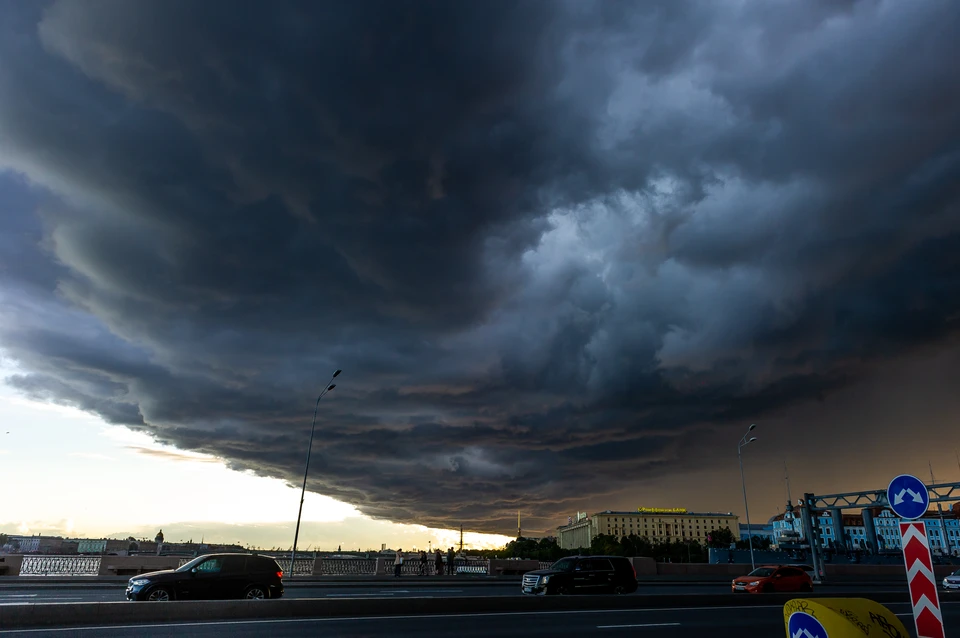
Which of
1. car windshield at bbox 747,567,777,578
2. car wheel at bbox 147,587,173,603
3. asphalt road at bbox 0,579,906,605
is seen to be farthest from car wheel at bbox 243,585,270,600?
car windshield at bbox 747,567,777,578

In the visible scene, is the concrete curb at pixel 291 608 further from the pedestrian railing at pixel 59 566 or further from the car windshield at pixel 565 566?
the pedestrian railing at pixel 59 566

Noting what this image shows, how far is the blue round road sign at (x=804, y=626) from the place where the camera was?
620 centimetres

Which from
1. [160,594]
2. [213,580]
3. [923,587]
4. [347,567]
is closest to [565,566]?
[213,580]

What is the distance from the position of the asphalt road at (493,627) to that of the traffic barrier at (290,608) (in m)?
0.36

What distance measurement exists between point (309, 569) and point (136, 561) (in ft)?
38.6

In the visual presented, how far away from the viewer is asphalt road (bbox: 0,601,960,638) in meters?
12.4

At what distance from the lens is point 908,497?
9.66 m

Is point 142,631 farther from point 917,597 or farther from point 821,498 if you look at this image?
point 821,498

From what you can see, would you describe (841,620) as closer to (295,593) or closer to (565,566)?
(565,566)

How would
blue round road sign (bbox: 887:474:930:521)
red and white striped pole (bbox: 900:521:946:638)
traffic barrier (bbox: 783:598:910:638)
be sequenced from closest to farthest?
traffic barrier (bbox: 783:598:910:638), red and white striped pole (bbox: 900:521:946:638), blue round road sign (bbox: 887:474:930:521)

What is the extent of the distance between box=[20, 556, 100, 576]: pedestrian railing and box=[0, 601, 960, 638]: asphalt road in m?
30.9

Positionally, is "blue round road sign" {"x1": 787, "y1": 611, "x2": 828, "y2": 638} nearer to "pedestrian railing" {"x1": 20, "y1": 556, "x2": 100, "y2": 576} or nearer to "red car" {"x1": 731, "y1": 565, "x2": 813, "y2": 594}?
"red car" {"x1": 731, "y1": 565, "x2": 813, "y2": 594}

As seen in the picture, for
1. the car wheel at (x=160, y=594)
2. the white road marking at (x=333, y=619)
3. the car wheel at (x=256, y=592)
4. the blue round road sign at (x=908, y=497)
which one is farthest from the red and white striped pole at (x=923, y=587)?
the car wheel at (x=160, y=594)

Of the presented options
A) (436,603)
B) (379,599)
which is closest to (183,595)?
(379,599)
